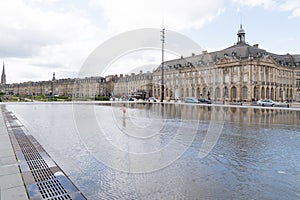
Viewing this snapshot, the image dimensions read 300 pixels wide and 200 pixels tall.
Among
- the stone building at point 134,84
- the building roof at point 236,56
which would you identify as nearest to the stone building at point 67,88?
the stone building at point 134,84

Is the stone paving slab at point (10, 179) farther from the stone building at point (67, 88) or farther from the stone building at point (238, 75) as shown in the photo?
the stone building at point (67, 88)

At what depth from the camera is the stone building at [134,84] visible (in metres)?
108

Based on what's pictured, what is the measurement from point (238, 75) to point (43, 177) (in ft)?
231

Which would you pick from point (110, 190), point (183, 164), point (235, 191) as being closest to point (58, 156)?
point (110, 190)

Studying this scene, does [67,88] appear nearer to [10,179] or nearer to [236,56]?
[236,56]

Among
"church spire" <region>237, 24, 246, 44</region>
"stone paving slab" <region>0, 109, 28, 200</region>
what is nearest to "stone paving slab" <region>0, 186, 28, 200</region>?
"stone paving slab" <region>0, 109, 28, 200</region>

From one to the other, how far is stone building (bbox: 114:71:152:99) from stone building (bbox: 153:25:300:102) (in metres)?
15.2

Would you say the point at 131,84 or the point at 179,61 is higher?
the point at 179,61

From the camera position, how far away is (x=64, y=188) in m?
A: 4.51

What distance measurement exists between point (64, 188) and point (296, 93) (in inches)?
3777

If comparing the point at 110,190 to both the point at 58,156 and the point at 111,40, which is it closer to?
the point at 58,156

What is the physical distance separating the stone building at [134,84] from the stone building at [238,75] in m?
15.2

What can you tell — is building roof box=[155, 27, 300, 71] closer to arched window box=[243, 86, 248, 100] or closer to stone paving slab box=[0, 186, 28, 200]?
arched window box=[243, 86, 248, 100]

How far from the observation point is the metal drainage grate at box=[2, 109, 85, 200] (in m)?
4.24
